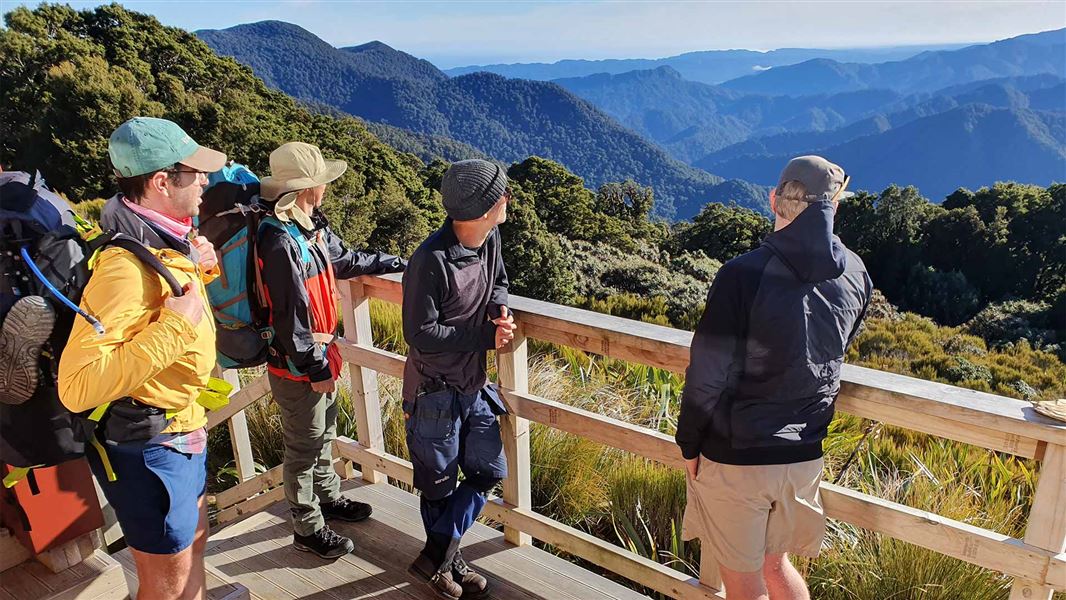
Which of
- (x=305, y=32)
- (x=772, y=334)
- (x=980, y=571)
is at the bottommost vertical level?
(x=980, y=571)

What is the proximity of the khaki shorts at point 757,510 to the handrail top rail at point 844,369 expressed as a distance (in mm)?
277

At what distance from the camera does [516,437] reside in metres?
2.61

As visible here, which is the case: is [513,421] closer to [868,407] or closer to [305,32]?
[868,407]

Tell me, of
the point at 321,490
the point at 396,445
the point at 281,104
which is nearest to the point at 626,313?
the point at 396,445

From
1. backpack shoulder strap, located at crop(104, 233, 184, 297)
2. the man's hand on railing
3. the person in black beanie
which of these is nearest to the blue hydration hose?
backpack shoulder strap, located at crop(104, 233, 184, 297)

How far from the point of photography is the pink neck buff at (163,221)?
1.72 meters

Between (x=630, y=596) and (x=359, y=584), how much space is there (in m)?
1.02

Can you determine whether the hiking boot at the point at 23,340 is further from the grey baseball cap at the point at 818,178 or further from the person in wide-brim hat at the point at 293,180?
the grey baseball cap at the point at 818,178

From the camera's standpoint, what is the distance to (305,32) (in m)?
198

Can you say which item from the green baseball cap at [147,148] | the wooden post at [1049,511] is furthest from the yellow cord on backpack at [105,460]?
the wooden post at [1049,511]

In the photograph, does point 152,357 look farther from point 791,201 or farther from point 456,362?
point 791,201

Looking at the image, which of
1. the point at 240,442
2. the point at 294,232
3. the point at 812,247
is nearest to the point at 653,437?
the point at 812,247

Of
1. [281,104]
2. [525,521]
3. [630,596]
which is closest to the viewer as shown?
[630,596]

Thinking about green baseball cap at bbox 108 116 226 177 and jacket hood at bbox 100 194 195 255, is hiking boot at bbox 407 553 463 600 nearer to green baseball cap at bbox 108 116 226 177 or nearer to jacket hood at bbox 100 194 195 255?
jacket hood at bbox 100 194 195 255
